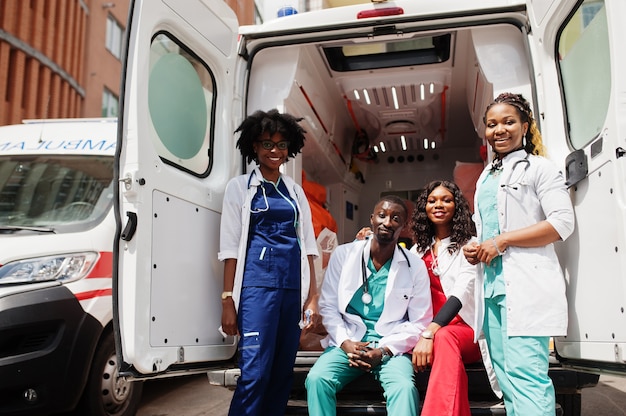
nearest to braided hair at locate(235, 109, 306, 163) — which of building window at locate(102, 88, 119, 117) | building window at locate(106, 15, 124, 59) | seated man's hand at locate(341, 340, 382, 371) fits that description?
seated man's hand at locate(341, 340, 382, 371)

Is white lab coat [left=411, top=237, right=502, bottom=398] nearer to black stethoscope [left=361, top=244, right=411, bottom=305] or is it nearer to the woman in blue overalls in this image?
black stethoscope [left=361, top=244, right=411, bottom=305]

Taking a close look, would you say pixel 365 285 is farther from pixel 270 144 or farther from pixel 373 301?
pixel 270 144

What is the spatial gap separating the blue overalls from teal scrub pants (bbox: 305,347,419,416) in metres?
0.18

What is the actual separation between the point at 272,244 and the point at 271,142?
0.54m

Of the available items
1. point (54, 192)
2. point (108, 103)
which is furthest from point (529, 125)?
point (108, 103)

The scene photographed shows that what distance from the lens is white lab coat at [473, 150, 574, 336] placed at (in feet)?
7.18

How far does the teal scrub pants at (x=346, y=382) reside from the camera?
A: 7.88 feet

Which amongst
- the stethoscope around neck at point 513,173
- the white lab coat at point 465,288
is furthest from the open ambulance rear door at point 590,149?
the white lab coat at point 465,288

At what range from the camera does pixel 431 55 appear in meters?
4.46

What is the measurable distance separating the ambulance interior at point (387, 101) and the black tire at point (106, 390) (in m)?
1.56

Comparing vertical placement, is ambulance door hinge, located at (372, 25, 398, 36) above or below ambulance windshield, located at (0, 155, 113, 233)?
above

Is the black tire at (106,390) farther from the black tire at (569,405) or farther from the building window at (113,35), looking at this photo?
the building window at (113,35)

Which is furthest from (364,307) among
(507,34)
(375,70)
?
(375,70)

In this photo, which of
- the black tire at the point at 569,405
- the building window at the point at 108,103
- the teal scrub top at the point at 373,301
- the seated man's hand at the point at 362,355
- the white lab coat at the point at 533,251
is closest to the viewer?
the white lab coat at the point at 533,251
